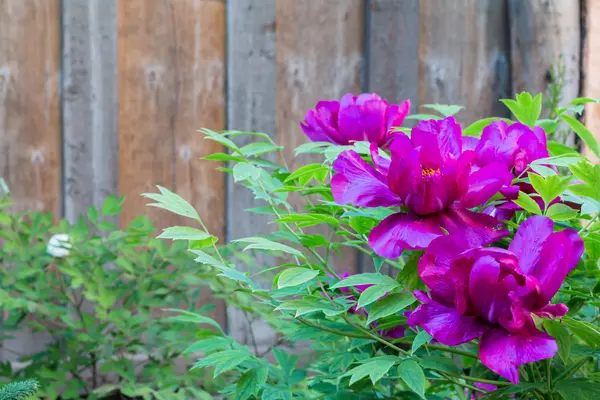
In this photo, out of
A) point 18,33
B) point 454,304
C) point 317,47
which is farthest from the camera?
point 317,47

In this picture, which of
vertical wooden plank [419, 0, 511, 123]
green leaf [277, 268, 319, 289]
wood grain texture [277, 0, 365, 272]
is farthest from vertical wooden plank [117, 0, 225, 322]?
green leaf [277, 268, 319, 289]

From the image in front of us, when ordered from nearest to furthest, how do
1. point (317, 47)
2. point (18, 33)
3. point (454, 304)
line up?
1. point (454, 304)
2. point (18, 33)
3. point (317, 47)

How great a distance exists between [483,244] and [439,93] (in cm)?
165

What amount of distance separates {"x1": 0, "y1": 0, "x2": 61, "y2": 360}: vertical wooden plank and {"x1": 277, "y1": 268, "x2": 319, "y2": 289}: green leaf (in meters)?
1.55

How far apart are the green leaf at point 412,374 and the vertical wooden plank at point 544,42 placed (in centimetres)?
158

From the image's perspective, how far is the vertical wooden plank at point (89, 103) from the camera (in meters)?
1.93

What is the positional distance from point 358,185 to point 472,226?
3.9 inches

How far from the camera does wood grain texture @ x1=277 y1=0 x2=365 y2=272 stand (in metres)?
2.04

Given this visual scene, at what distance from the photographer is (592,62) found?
6.56 ft

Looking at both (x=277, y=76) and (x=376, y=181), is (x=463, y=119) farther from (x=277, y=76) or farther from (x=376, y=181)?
(x=376, y=181)

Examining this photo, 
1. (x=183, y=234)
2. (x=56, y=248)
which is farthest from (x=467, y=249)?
(x=56, y=248)

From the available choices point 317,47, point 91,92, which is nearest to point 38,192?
point 91,92

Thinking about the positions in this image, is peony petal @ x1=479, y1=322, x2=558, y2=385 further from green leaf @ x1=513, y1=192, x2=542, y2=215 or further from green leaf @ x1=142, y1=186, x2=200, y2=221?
green leaf @ x1=142, y1=186, x2=200, y2=221

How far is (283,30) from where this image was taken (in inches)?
79.9
